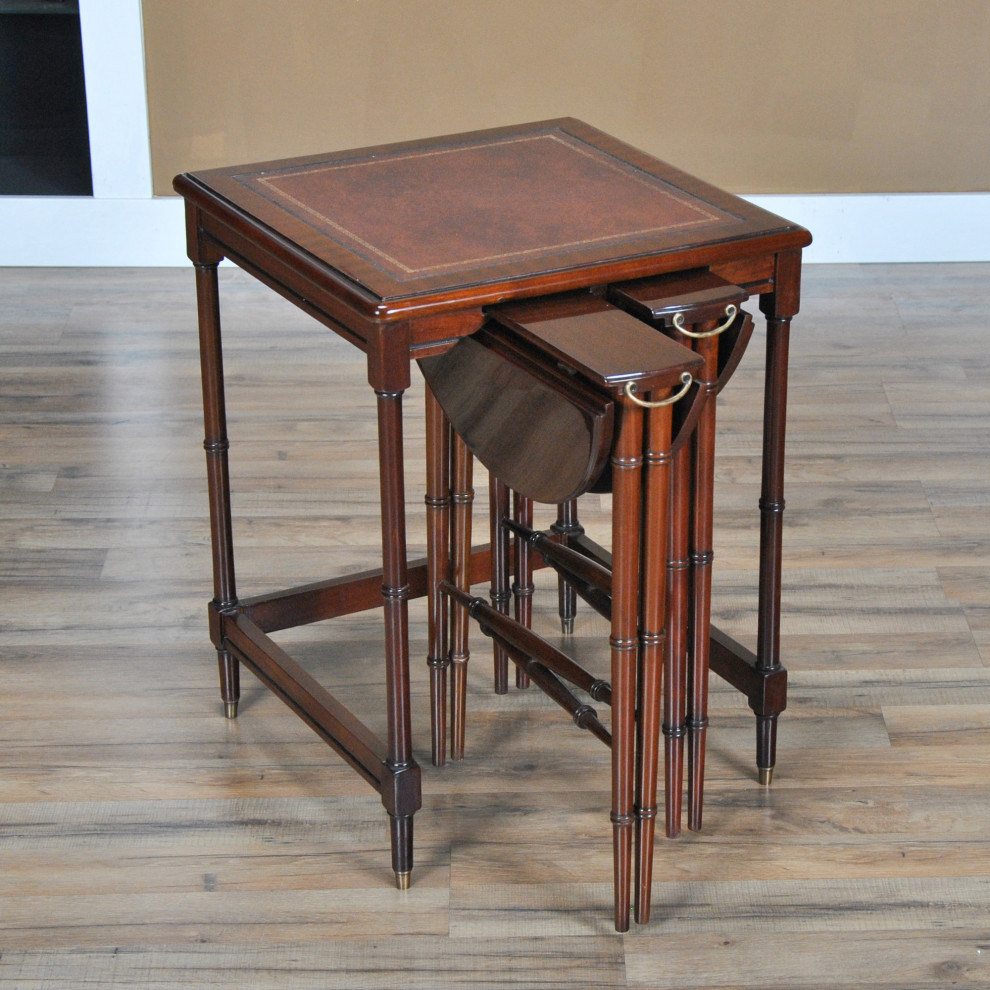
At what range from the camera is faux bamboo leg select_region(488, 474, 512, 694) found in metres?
2.65

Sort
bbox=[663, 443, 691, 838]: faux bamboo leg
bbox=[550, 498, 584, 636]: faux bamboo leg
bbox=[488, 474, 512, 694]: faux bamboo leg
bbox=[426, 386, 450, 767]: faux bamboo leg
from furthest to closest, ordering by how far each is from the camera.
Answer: bbox=[550, 498, 584, 636]: faux bamboo leg
bbox=[488, 474, 512, 694]: faux bamboo leg
bbox=[426, 386, 450, 767]: faux bamboo leg
bbox=[663, 443, 691, 838]: faux bamboo leg

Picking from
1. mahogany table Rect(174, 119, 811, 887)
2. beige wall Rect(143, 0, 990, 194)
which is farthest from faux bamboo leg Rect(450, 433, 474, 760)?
beige wall Rect(143, 0, 990, 194)

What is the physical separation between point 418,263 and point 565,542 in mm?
913

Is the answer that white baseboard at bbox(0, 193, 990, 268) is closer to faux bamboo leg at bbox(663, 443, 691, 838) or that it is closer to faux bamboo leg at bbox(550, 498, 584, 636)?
faux bamboo leg at bbox(550, 498, 584, 636)

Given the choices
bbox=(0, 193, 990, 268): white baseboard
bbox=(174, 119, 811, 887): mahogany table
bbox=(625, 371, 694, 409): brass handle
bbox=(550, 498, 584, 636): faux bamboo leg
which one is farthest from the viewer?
bbox=(0, 193, 990, 268): white baseboard

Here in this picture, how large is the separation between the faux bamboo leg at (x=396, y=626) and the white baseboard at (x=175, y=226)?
263 centimetres

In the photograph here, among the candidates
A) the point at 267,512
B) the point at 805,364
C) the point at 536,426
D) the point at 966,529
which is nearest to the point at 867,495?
the point at 966,529

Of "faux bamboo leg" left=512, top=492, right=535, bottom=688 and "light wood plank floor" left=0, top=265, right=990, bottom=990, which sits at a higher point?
"faux bamboo leg" left=512, top=492, right=535, bottom=688

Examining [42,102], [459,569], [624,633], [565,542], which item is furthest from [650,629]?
[42,102]

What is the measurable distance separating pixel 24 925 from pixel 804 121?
10.5 feet

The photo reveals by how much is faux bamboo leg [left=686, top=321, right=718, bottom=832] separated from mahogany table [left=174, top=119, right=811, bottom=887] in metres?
0.16

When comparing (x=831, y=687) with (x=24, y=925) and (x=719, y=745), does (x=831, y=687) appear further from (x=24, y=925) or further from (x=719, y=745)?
(x=24, y=925)

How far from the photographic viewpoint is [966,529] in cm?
335

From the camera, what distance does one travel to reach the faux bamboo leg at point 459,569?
8.11 feet
